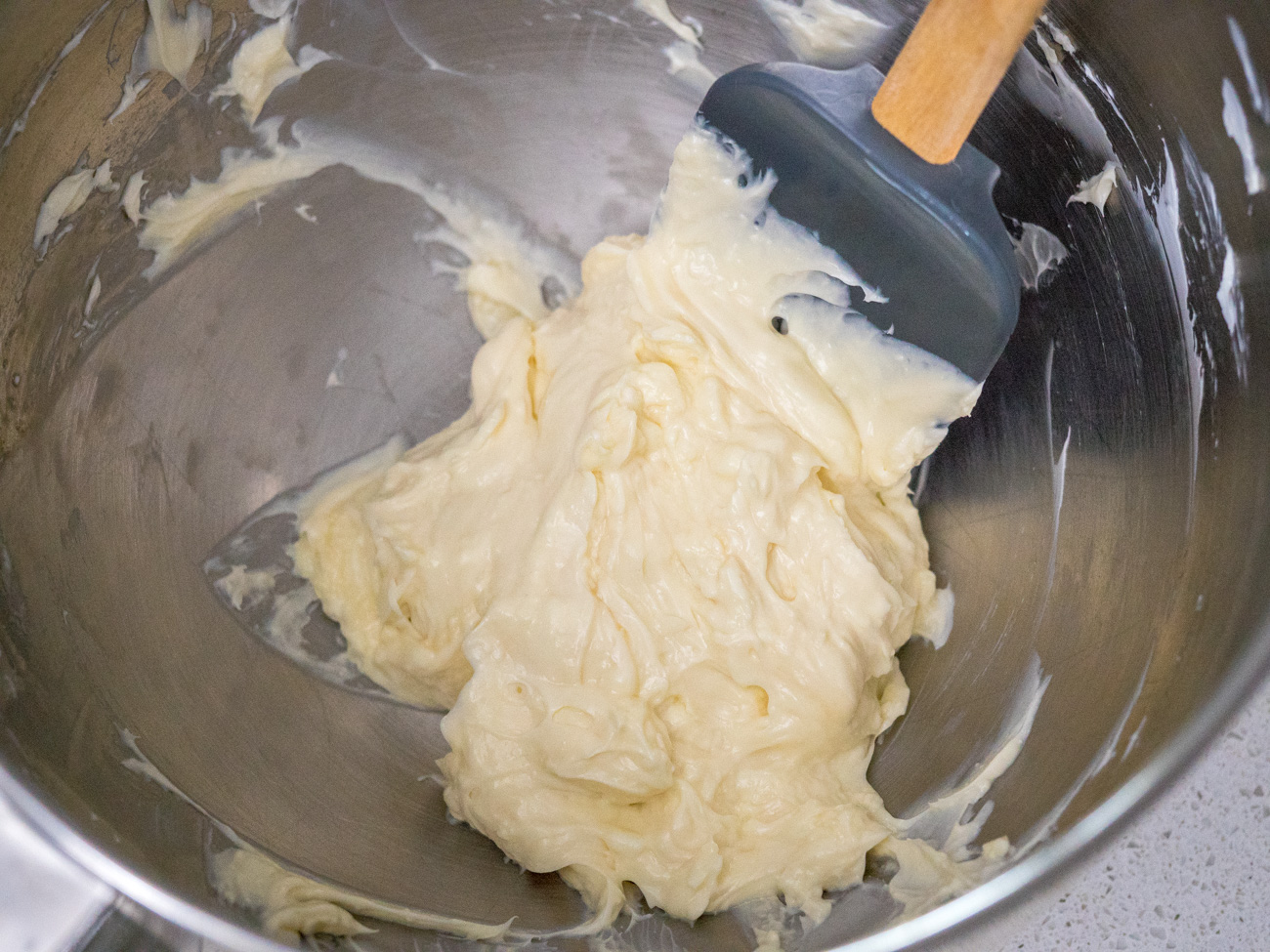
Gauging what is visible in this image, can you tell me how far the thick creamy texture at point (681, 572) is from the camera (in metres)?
1.44

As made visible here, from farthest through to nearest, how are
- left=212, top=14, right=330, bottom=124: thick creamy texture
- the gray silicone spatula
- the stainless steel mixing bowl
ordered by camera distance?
1. left=212, top=14, right=330, bottom=124: thick creamy texture
2. the gray silicone spatula
3. the stainless steel mixing bowl

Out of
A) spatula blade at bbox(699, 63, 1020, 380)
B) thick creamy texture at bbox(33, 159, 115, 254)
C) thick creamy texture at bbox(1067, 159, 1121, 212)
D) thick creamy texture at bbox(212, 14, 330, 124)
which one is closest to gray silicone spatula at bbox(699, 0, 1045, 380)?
spatula blade at bbox(699, 63, 1020, 380)

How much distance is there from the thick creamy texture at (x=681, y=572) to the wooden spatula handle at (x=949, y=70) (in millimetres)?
243

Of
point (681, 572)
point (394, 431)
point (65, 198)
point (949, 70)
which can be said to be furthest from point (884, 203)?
point (65, 198)

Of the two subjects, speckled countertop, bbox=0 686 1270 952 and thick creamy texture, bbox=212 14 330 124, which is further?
thick creamy texture, bbox=212 14 330 124

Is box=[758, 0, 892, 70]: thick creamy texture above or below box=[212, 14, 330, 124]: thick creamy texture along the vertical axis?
above

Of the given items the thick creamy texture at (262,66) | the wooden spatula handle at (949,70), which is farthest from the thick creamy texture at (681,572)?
the thick creamy texture at (262,66)

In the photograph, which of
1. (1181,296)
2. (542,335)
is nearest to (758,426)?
(542,335)

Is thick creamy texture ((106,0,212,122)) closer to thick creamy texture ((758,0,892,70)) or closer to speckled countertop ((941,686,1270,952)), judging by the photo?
thick creamy texture ((758,0,892,70))

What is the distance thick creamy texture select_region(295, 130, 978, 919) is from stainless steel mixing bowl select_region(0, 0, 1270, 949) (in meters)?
0.11

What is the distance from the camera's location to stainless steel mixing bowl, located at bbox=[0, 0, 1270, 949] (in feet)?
4.08

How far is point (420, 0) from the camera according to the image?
5.54 ft

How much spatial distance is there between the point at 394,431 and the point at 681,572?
73 cm

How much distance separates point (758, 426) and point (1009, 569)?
1.59 ft
